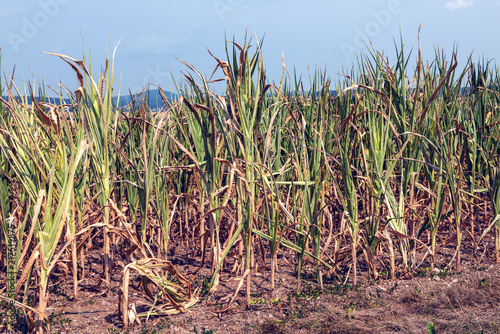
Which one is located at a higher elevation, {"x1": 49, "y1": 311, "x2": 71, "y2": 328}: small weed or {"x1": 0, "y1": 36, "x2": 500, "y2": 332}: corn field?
{"x1": 0, "y1": 36, "x2": 500, "y2": 332}: corn field

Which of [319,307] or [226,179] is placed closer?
[319,307]

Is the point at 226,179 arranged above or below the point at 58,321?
above

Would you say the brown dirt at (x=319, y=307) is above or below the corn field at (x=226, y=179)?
below

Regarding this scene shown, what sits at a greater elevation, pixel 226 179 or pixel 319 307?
pixel 226 179

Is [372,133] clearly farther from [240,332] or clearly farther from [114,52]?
[114,52]

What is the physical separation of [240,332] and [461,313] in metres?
1.12

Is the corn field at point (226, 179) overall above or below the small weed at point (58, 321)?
above

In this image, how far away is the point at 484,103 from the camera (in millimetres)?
3467

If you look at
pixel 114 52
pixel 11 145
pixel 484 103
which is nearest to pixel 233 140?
pixel 114 52

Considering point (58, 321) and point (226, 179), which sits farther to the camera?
point (226, 179)

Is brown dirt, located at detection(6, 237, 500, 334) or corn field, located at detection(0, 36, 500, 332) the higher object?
corn field, located at detection(0, 36, 500, 332)

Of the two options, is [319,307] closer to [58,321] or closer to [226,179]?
[226,179]

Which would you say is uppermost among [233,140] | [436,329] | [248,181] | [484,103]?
[484,103]

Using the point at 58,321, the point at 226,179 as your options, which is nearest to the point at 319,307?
the point at 226,179
